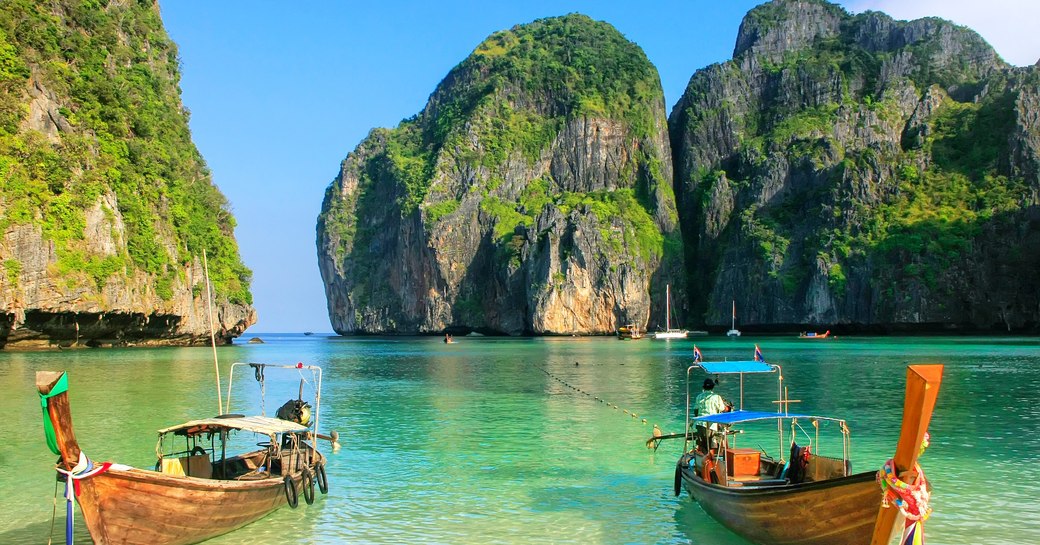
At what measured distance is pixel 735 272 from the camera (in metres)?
123

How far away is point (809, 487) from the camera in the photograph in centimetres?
1099

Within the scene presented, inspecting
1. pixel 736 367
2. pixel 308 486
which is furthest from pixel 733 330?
pixel 308 486

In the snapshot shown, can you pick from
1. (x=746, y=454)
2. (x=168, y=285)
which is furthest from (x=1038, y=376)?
(x=168, y=285)

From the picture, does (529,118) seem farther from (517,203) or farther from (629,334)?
(629,334)

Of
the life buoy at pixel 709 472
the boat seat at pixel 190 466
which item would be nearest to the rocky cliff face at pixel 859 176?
the life buoy at pixel 709 472

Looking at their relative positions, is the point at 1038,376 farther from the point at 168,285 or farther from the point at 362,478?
the point at 168,285

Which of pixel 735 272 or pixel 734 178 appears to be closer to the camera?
pixel 735 272

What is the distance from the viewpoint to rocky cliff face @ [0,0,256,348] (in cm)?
4841

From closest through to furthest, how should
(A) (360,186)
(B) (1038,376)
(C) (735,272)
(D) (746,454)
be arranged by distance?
1. (D) (746,454)
2. (B) (1038,376)
3. (C) (735,272)
4. (A) (360,186)

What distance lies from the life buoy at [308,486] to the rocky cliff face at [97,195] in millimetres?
39350

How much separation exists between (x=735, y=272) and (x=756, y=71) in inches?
1926

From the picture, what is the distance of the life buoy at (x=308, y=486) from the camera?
15102mm

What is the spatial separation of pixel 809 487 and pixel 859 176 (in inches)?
4372

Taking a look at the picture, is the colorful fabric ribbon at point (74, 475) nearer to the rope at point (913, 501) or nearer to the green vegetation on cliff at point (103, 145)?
the rope at point (913, 501)
